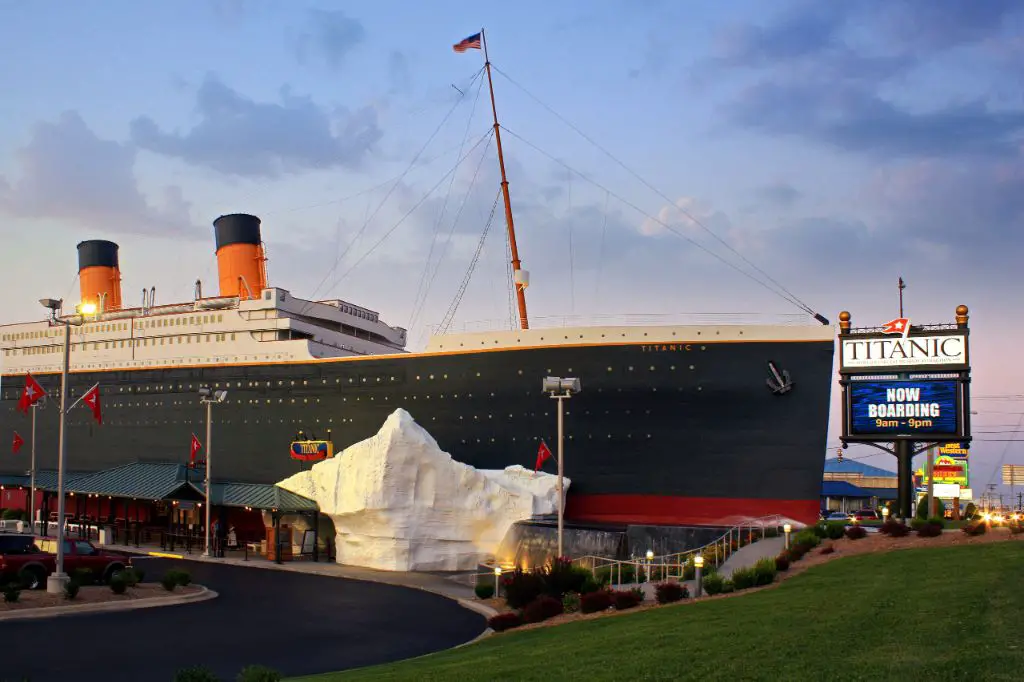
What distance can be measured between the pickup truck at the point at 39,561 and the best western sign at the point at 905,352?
22.6 metres

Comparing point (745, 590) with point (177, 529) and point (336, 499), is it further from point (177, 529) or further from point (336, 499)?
point (177, 529)

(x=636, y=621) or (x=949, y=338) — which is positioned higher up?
(x=949, y=338)

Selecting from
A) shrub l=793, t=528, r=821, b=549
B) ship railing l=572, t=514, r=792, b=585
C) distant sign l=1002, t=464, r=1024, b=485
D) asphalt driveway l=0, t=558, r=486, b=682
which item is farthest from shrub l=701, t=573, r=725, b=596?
distant sign l=1002, t=464, r=1024, b=485

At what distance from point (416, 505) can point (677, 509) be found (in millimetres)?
9850

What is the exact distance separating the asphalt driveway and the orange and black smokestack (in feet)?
119

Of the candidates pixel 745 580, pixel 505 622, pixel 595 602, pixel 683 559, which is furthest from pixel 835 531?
pixel 505 622

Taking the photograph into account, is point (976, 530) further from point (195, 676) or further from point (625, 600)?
point (195, 676)

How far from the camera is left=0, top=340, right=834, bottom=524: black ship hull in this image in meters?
32.7

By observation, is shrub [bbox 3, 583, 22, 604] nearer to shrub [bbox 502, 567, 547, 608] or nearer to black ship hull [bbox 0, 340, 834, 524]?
shrub [bbox 502, 567, 547, 608]

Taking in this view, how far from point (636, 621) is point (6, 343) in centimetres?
5696

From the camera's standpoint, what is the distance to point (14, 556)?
22.8 metres

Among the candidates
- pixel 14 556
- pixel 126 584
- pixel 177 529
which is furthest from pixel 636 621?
pixel 177 529

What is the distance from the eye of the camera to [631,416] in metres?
34.0

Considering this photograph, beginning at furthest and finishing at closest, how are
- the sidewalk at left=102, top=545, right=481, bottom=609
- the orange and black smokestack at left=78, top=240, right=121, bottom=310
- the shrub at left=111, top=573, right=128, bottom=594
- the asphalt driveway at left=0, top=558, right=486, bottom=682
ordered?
1. the orange and black smokestack at left=78, top=240, right=121, bottom=310
2. the sidewalk at left=102, top=545, right=481, bottom=609
3. the shrub at left=111, top=573, right=128, bottom=594
4. the asphalt driveway at left=0, top=558, right=486, bottom=682
